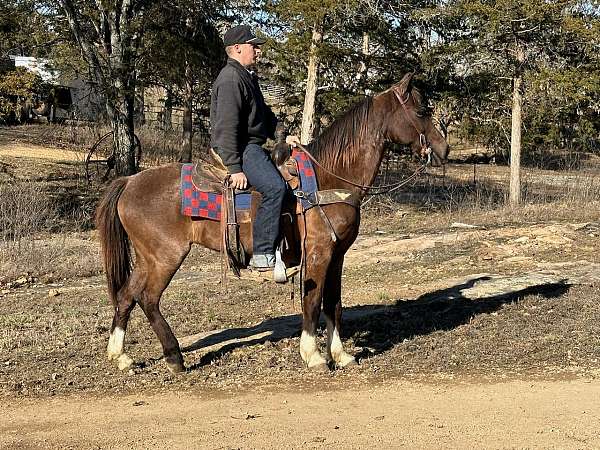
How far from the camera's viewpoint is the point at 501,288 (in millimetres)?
10414

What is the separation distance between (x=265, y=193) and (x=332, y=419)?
204 centimetres

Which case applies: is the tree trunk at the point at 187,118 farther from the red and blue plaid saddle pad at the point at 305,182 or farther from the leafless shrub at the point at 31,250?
the red and blue plaid saddle pad at the point at 305,182

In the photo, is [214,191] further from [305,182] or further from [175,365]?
[175,365]

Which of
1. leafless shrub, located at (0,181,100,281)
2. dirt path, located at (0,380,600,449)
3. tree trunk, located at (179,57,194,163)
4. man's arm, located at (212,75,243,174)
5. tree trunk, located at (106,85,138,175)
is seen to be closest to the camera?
dirt path, located at (0,380,600,449)

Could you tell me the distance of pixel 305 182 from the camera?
278 inches

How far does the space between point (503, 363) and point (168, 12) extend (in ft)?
63.6

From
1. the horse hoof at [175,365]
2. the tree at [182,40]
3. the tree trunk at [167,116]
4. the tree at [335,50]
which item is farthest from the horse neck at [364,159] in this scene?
the tree trunk at [167,116]

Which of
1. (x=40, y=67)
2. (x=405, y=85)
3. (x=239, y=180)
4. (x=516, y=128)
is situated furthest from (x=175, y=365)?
(x=40, y=67)

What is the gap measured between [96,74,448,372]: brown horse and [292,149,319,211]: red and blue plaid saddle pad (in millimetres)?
83

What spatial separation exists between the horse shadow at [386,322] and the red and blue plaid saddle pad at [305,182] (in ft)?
5.47

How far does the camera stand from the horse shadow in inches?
320

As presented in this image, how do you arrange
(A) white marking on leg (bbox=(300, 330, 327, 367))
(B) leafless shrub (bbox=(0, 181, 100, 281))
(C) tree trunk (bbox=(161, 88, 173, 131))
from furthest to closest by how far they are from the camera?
(C) tree trunk (bbox=(161, 88, 173, 131)), (B) leafless shrub (bbox=(0, 181, 100, 281)), (A) white marking on leg (bbox=(300, 330, 327, 367))

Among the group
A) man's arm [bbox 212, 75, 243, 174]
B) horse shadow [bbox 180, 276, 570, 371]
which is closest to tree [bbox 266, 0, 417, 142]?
horse shadow [bbox 180, 276, 570, 371]

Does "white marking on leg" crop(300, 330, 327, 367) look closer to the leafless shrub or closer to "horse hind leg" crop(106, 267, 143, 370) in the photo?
"horse hind leg" crop(106, 267, 143, 370)
